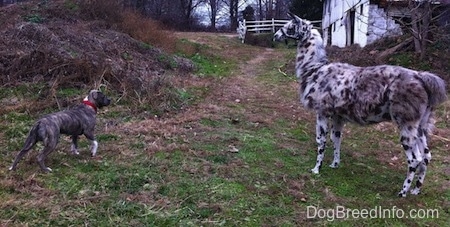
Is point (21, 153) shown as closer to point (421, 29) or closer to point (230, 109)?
point (230, 109)

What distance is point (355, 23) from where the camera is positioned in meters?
21.5

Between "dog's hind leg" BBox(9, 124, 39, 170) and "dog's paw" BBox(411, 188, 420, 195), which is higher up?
"dog's hind leg" BBox(9, 124, 39, 170)

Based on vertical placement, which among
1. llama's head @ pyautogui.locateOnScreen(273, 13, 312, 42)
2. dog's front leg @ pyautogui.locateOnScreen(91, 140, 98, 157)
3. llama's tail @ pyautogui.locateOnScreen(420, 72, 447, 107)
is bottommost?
dog's front leg @ pyautogui.locateOnScreen(91, 140, 98, 157)

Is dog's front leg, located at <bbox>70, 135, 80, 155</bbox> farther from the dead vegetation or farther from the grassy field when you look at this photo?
the dead vegetation

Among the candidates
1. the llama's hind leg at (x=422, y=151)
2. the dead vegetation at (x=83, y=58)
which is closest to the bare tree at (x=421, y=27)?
the dead vegetation at (x=83, y=58)

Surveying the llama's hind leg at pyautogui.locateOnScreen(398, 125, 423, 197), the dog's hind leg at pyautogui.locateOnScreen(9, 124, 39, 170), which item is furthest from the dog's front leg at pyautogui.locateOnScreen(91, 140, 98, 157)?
the llama's hind leg at pyautogui.locateOnScreen(398, 125, 423, 197)

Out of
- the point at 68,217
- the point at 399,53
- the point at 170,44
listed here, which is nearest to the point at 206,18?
the point at 170,44

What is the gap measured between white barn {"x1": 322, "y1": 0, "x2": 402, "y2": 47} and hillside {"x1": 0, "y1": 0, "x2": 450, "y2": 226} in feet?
26.4

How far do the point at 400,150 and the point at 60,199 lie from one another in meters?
5.58

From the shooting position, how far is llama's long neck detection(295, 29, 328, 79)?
665 cm

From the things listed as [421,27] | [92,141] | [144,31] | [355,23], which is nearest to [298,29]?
[92,141]

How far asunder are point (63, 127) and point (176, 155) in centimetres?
161

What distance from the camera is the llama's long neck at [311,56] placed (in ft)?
21.8

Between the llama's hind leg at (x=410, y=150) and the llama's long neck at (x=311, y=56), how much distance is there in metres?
1.79
